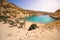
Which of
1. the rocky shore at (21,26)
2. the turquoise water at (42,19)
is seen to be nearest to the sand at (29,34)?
the rocky shore at (21,26)

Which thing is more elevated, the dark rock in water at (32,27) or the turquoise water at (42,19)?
the turquoise water at (42,19)

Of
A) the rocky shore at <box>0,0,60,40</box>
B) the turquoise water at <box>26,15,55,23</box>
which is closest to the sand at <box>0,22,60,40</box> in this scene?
the rocky shore at <box>0,0,60,40</box>

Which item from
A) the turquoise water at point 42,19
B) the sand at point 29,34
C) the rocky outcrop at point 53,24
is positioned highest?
the turquoise water at point 42,19

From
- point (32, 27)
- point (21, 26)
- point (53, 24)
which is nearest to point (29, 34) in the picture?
point (32, 27)

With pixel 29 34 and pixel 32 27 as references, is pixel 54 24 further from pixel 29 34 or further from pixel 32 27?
pixel 29 34

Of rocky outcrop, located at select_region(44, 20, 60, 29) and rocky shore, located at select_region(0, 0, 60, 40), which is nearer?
rocky shore, located at select_region(0, 0, 60, 40)

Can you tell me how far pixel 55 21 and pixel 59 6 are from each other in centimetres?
39

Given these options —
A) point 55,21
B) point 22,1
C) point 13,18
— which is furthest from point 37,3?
point 13,18

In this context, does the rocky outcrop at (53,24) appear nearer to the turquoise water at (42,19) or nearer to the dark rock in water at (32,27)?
the turquoise water at (42,19)

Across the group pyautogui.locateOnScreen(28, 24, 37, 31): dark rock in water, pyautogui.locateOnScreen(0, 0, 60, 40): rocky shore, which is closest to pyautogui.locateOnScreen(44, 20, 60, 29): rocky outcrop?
pyautogui.locateOnScreen(0, 0, 60, 40): rocky shore

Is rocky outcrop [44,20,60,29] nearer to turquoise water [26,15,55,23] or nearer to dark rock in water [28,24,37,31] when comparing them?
turquoise water [26,15,55,23]

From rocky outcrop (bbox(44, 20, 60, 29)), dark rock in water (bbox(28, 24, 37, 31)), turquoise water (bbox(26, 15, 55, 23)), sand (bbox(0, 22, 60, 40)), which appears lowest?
sand (bbox(0, 22, 60, 40))

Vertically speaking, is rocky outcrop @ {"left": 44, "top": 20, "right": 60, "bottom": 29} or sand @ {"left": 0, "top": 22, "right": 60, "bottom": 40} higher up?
rocky outcrop @ {"left": 44, "top": 20, "right": 60, "bottom": 29}

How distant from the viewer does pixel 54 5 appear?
86.2 inches
